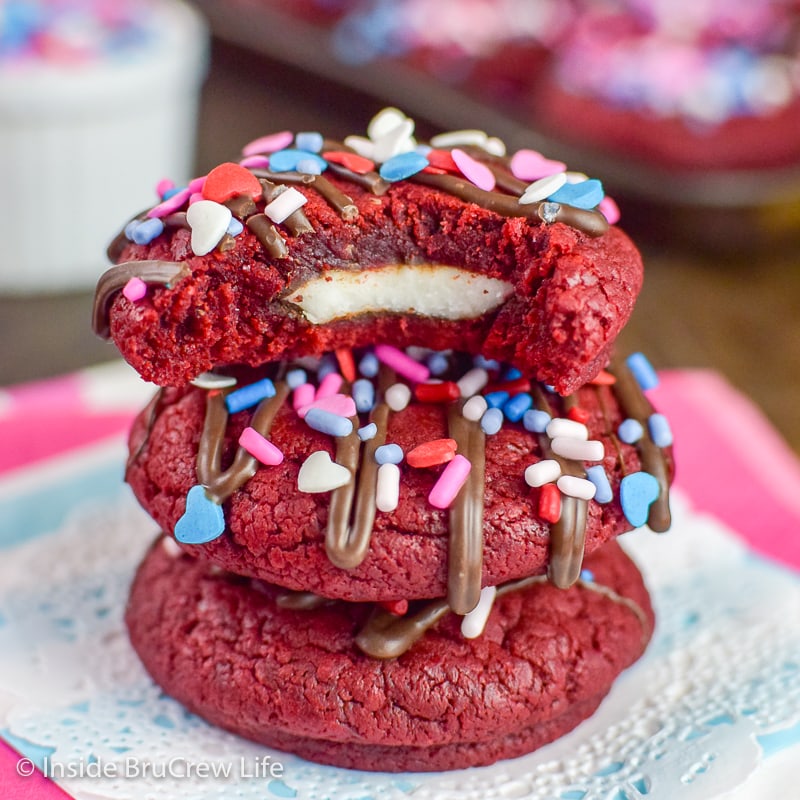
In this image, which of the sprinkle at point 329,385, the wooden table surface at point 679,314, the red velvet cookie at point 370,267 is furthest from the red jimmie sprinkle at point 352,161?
the wooden table surface at point 679,314

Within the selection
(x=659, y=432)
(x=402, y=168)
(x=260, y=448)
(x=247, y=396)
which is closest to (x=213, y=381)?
(x=247, y=396)

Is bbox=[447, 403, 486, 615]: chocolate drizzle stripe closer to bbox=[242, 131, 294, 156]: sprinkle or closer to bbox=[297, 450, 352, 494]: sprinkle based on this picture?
bbox=[297, 450, 352, 494]: sprinkle

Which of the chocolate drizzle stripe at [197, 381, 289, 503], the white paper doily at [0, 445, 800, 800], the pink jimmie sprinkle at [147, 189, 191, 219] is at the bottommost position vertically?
the white paper doily at [0, 445, 800, 800]

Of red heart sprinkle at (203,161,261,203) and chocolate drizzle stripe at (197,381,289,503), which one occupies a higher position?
red heart sprinkle at (203,161,261,203)

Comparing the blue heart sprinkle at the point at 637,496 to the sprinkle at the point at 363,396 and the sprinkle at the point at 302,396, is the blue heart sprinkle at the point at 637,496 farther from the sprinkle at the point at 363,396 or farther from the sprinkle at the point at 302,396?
the sprinkle at the point at 302,396

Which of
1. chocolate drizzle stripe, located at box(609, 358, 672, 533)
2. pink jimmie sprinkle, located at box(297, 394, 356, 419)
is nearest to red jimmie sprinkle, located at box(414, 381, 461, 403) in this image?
pink jimmie sprinkle, located at box(297, 394, 356, 419)

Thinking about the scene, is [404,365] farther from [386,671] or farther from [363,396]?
[386,671]

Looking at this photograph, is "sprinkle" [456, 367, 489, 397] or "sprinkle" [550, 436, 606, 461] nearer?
"sprinkle" [550, 436, 606, 461]
